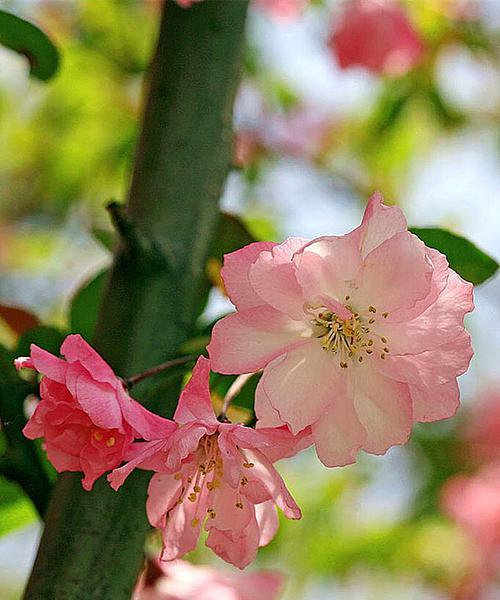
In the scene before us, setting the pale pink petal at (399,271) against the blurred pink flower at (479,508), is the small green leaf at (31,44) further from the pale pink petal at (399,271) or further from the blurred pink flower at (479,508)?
the blurred pink flower at (479,508)

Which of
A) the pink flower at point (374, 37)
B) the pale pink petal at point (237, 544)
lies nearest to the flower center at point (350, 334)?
the pale pink petal at point (237, 544)

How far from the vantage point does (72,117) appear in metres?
1.94

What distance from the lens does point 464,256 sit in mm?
674

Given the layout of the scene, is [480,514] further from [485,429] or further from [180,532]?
[180,532]

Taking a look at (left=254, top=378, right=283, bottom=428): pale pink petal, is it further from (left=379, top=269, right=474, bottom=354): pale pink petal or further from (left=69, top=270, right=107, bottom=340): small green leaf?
(left=69, top=270, right=107, bottom=340): small green leaf

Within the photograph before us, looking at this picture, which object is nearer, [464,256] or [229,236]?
[464,256]

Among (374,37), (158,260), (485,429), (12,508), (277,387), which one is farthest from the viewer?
(485,429)

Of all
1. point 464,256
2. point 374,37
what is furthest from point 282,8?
point 464,256

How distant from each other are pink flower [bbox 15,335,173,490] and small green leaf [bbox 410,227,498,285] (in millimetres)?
231

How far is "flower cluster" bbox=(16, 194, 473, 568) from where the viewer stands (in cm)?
54

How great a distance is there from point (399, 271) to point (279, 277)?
64mm

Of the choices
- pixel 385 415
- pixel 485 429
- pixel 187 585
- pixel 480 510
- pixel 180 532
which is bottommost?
pixel 485 429

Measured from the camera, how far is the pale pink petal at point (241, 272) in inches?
21.0

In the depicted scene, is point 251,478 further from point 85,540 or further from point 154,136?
point 154,136
